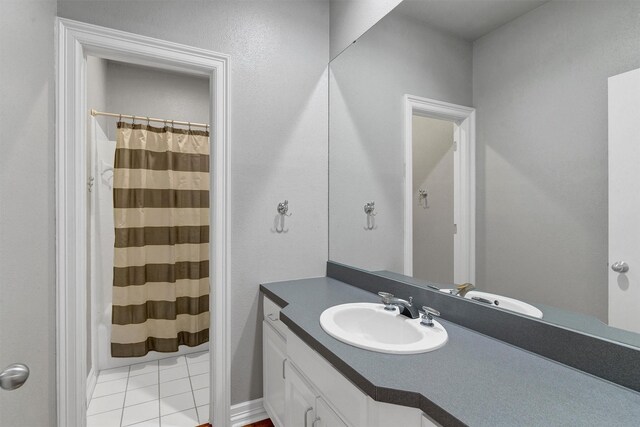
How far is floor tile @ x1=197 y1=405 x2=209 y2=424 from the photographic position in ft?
6.04

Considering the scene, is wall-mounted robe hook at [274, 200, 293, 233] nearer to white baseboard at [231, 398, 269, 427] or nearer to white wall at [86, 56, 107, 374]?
white baseboard at [231, 398, 269, 427]

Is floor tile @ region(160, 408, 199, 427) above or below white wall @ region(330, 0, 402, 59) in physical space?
below

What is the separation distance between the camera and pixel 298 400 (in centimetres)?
125

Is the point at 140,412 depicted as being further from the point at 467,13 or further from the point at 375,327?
the point at 467,13

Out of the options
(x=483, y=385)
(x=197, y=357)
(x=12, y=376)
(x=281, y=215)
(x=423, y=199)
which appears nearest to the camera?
(x=12, y=376)

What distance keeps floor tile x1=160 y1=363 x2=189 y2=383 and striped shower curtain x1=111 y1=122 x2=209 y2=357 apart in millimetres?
179

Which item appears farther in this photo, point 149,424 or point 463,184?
point 149,424

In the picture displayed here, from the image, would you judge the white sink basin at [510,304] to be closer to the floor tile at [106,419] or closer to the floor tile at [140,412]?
the floor tile at [140,412]

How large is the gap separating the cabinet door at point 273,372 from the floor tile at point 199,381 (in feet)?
2.23

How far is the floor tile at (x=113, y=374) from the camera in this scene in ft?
7.45

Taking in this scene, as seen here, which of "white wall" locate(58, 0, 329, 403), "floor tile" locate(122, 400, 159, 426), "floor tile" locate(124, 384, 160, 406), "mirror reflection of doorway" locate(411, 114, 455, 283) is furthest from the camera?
"floor tile" locate(124, 384, 160, 406)

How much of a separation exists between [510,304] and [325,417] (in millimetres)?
742

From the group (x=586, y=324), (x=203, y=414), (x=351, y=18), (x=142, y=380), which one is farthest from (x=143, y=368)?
(x=351, y=18)

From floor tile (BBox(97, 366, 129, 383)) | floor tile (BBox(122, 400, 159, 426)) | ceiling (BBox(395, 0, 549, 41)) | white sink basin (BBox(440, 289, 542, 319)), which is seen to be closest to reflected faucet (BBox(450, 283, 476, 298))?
white sink basin (BBox(440, 289, 542, 319))
